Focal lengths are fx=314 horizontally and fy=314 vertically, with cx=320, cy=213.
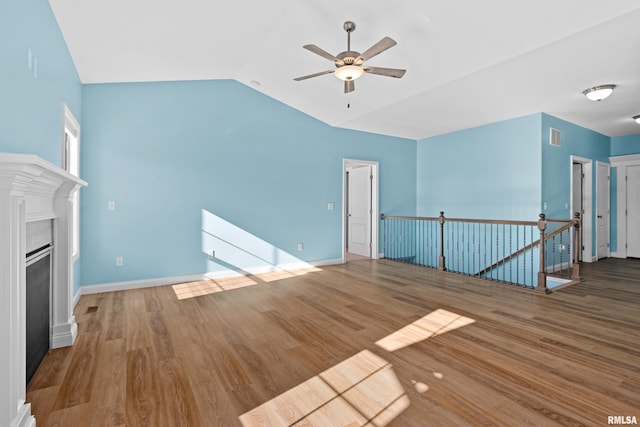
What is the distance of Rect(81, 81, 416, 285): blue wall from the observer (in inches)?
173

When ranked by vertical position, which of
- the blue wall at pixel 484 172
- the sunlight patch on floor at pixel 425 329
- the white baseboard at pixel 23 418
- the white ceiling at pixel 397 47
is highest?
the white ceiling at pixel 397 47

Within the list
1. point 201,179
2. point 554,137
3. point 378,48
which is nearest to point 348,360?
point 378,48

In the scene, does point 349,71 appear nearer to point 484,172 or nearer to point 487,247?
point 484,172

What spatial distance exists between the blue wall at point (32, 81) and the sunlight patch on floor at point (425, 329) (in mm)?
3060

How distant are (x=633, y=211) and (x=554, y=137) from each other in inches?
130

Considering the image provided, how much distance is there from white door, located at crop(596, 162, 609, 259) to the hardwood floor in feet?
11.9

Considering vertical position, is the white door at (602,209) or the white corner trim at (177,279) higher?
the white door at (602,209)

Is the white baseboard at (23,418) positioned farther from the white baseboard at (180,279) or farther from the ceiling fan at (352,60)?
the ceiling fan at (352,60)

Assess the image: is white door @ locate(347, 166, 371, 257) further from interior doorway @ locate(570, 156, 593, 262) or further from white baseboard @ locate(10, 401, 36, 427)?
white baseboard @ locate(10, 401, 36, 427)

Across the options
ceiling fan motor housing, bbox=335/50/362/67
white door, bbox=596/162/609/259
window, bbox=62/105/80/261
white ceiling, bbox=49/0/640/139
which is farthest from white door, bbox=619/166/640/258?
window, bbox=62/105/80/261

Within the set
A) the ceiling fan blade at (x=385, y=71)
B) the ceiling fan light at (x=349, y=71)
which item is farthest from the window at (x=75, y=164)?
the ceiling fan blade at (x=385, y=71)

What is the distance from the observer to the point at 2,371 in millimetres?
1452

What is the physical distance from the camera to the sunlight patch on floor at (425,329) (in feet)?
8.91

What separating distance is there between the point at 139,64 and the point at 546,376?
5.29 m
